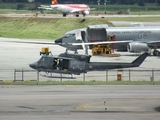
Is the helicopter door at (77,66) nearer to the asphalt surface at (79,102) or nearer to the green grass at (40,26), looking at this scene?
the asphalt surface at (79,102)

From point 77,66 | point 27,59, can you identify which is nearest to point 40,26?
point 27,59

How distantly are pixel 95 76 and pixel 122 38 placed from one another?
1983cm

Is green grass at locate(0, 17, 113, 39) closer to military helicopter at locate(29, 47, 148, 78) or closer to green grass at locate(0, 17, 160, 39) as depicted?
green grass at locate(0, 17, 160, 39)

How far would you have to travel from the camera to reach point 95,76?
48.8m

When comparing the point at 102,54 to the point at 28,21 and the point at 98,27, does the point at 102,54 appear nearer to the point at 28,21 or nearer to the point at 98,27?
the point at 98,27

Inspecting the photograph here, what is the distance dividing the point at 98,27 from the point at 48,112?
4055cm

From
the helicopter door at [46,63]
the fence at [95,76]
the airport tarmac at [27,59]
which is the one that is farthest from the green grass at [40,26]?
the helicopter door at [46,63]

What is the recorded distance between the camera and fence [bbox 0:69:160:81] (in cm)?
4659

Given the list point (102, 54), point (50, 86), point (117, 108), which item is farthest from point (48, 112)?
point (102, 54)

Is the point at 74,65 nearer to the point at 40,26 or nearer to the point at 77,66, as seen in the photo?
the point at 77,66

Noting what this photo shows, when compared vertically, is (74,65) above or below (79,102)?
above

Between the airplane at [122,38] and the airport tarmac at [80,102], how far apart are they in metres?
27.3

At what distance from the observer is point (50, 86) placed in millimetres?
40250

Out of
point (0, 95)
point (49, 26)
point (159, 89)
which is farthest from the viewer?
point (49, 26)
